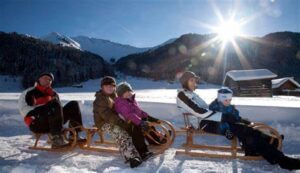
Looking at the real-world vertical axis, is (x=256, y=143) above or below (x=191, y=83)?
below

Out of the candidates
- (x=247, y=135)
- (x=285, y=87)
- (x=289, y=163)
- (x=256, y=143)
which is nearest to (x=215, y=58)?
(x=285, y=87)

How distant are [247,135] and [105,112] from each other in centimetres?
229

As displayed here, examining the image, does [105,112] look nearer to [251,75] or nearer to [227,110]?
[227,110]

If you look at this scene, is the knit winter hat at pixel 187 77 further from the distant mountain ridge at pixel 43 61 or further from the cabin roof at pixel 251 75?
the distant mountain ridge at pixel 43 61

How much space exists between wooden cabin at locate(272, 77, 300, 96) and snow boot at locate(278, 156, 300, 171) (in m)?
31.5

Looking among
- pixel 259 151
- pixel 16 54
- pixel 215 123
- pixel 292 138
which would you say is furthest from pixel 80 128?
pixel 16 54

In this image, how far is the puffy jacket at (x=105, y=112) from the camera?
467cm

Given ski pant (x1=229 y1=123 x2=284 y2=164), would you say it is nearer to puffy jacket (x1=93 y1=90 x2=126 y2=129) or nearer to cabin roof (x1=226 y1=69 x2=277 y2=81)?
puffy jacket (x1=93 y1=90 x2=126 y2=129)

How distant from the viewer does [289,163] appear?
3.79 metres

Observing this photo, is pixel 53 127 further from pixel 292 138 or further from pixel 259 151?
pixel 292 138

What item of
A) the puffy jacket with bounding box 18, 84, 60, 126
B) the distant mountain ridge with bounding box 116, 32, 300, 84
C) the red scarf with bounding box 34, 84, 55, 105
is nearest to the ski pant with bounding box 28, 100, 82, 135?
the puffy jacket with bounding box 18, 84, 60, 126

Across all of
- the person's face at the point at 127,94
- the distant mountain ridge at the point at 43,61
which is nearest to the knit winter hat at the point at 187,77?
the person's face at the point at 127,94

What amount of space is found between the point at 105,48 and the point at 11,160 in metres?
190

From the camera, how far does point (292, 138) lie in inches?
242
